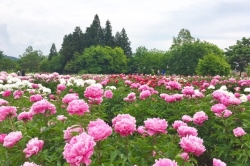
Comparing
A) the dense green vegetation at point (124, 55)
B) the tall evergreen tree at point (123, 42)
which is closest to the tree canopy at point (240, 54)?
the dense green vegetation at point (124, 55)

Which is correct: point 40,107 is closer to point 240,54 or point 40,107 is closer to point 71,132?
point 71,132

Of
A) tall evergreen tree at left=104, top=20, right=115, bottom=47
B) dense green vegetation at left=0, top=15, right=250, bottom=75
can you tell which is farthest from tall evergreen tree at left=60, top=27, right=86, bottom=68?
tall evergreen tree at left=104, top=20, right=115, bottom=47

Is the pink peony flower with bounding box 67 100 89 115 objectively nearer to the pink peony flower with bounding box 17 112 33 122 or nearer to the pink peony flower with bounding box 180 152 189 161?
the pink peony flower with bounding box 17 112 33 122

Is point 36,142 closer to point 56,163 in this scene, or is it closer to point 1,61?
point 56,163

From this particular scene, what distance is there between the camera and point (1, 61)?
2825 inches

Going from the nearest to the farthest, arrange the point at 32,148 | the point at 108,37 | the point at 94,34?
1. the point at 32,148
2. the point at 94,34
3. the point at 108,37

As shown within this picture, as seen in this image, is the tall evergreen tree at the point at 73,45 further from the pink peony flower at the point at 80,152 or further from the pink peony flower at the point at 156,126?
the pink peony flower at the point at 80,152

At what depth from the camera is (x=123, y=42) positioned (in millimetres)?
65375

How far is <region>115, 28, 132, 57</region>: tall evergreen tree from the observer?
212 ft

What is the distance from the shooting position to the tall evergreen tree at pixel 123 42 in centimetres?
6462

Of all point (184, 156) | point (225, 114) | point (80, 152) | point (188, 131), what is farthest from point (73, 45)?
point (80, 152)

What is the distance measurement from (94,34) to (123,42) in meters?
6.73

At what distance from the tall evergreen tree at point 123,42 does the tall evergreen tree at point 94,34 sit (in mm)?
4130

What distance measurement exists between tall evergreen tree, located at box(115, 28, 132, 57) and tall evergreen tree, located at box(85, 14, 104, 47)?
4.13 m
